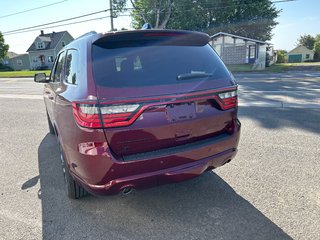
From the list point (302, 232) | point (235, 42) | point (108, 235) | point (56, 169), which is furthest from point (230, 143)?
point (235, 42)

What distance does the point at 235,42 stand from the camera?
29766mm

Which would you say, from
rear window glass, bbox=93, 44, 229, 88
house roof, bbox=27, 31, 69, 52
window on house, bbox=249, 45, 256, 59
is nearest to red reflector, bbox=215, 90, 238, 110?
rear window glass, bbox=93, 44, 229, 88

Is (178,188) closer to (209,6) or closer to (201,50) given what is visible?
(201,50)

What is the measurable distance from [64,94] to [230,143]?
182 centimetres

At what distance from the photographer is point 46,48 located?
48031 millimetres

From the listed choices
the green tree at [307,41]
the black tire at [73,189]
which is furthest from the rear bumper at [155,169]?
the green tree at [307,41]

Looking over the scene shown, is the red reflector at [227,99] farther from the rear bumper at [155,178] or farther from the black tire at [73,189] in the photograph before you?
the black tire at [73,189]

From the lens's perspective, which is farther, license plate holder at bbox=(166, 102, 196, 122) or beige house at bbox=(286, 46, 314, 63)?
beige house at bbox=(286, 46, 314, 63)

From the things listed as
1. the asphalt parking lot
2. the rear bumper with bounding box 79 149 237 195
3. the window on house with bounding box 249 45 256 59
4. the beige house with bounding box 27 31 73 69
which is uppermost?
the beige house with bounding box 27 31 73 69

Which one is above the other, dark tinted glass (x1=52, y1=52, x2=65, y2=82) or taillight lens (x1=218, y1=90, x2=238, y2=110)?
dark tinted glass (x1=52, y1=52, x2=65, y2=82)

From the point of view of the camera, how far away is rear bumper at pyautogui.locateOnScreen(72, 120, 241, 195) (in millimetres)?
2113

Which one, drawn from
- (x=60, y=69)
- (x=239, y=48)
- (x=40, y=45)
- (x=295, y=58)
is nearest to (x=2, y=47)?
(x=40, y=45)

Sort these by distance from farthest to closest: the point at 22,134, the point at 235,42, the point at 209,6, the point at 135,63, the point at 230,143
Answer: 1. the point at 209,6
2. the point at 235,42
3. the point at 22,134
4. the point at 230,143
5. the point at 135,63

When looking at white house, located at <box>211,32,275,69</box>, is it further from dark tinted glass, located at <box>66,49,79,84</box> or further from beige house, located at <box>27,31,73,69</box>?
beige house, located at <box>27,31,73,69</box>
